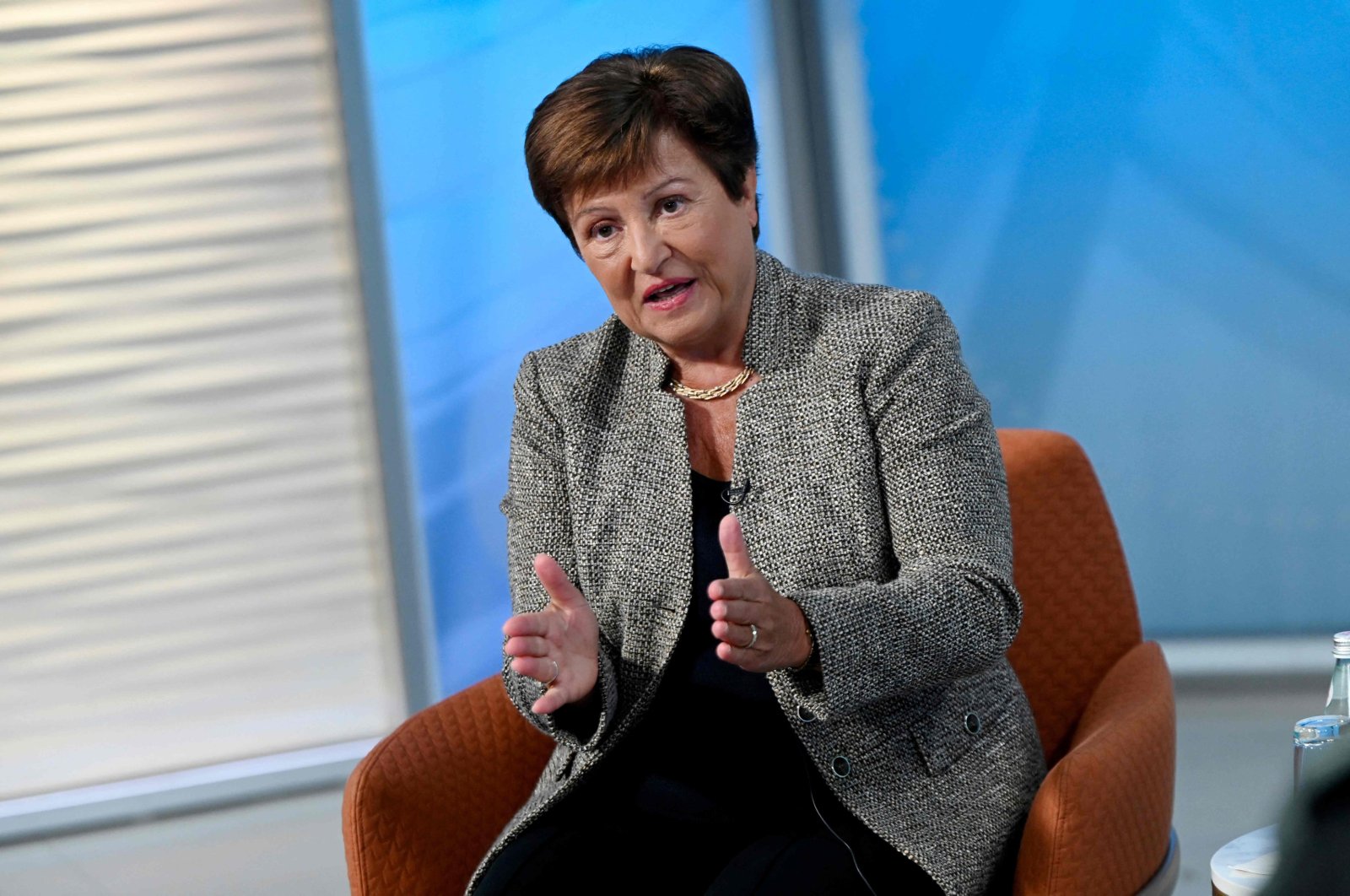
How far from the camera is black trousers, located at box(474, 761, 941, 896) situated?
1360mm

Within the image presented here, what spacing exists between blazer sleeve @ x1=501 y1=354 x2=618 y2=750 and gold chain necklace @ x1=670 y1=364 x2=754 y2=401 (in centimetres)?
16

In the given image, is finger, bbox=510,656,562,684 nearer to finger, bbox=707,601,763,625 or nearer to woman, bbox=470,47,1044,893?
woman, bbox=470,47,1044,893

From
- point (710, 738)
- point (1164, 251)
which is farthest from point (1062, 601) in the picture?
point (1164, 251)

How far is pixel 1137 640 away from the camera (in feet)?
5.78

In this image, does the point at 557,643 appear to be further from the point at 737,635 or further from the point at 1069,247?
the point at 1069,247

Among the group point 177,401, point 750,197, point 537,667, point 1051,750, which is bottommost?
point 1051,750

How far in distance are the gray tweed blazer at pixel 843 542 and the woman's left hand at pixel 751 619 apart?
0.03m

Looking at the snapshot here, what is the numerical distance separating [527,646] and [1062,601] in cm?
72

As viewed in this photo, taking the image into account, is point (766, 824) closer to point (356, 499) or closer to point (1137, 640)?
point (1137, 640)

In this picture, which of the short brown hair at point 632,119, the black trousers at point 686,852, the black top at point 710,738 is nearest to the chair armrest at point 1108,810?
the black trousers at point 686,852

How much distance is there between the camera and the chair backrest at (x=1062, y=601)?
1729 mm

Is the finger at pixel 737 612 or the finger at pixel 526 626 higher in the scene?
the finger at pixel 737 612

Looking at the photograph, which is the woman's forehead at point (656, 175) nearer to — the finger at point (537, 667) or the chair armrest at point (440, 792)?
the finger at point (537, 667)

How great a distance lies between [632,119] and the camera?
1.56m
